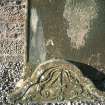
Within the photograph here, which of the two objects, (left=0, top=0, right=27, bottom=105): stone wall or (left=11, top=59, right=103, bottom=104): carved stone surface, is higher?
(left=0, top=0, right=27, bottom=105): stone wall

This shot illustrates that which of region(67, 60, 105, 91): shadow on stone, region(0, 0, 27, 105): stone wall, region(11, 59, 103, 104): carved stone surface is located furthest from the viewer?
region(0, 0, 27, 105): stone wall

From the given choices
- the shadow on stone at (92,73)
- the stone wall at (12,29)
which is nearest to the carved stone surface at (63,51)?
the shadow on stone at (92,73)

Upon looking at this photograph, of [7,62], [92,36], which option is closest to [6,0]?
[7,62]

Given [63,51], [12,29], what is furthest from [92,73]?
[12,29]

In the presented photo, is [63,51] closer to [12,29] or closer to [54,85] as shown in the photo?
[54,85]

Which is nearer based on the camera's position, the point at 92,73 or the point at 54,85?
the point at 54,85

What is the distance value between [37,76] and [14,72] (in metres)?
1.25

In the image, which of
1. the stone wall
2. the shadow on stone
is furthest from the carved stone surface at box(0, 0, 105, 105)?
the stone wall

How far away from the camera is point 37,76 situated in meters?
5.96

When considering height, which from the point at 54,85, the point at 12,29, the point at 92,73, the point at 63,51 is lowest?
the point at 54,85

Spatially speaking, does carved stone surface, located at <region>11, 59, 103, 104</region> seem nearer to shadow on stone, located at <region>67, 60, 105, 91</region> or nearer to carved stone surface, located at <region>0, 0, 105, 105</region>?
carved stone surface, located at <region>0, 0, 105, 105</region>

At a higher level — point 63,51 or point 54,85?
point 63,51

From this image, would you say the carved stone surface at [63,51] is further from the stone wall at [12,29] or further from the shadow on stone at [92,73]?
the stone wall at [12,29]

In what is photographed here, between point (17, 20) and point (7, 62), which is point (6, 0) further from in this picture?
point (7, 62)
